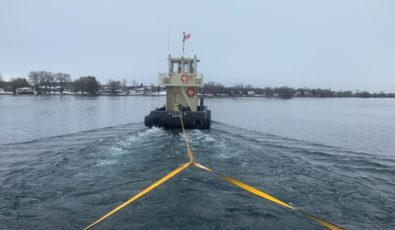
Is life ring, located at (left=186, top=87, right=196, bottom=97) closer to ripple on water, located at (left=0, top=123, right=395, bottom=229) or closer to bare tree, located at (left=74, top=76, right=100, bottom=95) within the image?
ripple on water, located at (left=0, top=123, right=395, bottom=229)

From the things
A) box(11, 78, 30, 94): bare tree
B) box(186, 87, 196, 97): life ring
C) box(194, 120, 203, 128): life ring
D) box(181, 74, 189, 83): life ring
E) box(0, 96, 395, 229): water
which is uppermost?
box(11, 78, 30, 94): bare tree

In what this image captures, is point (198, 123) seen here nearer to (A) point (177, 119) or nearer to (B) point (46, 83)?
(A) point (177, 119)

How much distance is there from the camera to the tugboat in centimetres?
1891

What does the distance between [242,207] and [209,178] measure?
1.94 m

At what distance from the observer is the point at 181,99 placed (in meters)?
21.4

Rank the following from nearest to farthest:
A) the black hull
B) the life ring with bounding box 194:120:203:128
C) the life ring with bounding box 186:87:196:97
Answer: the black hull, the life ring with bounding box 194:120:203:128, the life ring with bounding box 186:87:196:97

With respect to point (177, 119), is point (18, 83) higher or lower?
higher

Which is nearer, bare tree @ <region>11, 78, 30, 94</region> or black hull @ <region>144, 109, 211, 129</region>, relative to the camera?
black hull @ <region>144, 109, 211, 129</region>

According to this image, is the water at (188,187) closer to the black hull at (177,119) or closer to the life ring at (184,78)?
the black hull at (177,119)

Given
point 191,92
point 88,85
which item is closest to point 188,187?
point 191,92

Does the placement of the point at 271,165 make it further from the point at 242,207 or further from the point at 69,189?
the point at 69,189

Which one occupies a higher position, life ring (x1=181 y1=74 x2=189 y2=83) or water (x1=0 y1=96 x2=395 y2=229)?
life ring (x1=181 y1=74 x2=189 y2=83)

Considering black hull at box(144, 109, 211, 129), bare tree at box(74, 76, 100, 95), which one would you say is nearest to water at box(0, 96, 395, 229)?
black hull at box(144, 109, 211, 129)

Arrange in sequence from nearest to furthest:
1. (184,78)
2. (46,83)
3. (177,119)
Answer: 1. (177,119)
2. (184,78)
3. (46,83)
